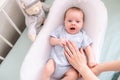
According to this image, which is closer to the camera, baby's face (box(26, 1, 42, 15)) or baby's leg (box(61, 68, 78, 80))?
baby's leg (box(61, 68, 78, 80))

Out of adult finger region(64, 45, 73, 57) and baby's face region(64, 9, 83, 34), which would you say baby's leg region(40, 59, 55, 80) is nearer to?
adult finger region(64, 45, 73, 57)

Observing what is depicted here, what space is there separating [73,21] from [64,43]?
115 millimetres

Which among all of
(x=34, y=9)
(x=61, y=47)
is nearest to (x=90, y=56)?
(x=61, y=47)

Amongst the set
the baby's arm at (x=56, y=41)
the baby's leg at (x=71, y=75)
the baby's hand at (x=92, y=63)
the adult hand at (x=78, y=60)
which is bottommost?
the baby's hand at (x=92, y=63)

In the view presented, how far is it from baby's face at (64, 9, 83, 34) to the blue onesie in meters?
0.03

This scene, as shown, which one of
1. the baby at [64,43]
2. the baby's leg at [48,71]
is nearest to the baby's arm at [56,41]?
the baby at [64,43]

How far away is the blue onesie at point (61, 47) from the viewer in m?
1.06

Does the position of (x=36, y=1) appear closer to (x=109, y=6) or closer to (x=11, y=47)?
(x=11, y=47)

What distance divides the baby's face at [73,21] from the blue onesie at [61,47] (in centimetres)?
3

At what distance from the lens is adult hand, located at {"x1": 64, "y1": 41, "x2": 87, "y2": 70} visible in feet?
3.32

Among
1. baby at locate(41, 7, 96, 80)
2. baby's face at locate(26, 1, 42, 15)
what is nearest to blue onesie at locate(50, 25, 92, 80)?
baby at locate(41, 7, 96, 80)

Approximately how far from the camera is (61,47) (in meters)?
1.10

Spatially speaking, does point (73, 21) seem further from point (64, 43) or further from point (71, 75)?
point (71, 75)

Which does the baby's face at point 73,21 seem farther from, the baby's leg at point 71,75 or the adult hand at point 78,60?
the baby's leg at point 71,75
